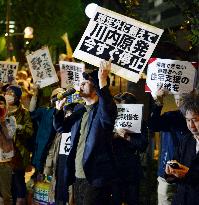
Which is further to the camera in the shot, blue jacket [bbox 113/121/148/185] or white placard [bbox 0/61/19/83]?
white placard [bbox 0/61/19/83]

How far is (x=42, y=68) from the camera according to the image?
891cm

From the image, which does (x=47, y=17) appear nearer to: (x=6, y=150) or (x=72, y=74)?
(x=72, y=74)

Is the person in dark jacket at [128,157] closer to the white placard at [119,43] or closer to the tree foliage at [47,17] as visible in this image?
the white placard at [119,43]

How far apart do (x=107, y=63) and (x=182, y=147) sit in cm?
137

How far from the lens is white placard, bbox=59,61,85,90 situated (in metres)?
7.95

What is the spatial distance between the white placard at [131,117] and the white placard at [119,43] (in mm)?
1269

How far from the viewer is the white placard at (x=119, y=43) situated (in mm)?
5449

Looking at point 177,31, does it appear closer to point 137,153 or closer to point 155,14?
point 137,153

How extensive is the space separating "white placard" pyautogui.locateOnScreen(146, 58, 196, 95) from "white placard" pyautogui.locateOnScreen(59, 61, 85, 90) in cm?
209

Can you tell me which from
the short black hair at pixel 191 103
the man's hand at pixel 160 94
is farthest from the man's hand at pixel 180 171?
the man's hand at pixel 160 94

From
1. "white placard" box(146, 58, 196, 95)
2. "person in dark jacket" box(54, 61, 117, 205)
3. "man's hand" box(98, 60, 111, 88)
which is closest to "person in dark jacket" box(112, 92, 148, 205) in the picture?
"white placard" box(146, 58, 196, 95)

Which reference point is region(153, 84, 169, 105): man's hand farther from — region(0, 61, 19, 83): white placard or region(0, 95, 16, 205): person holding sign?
region(0, 61, 19, 83): white placard

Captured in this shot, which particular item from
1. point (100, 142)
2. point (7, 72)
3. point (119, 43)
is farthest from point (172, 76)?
point (7, 72)

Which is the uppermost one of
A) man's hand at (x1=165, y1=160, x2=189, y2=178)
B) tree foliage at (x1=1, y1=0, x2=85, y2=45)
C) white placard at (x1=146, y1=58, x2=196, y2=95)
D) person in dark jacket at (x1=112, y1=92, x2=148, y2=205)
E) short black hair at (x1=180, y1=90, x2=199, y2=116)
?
tree foliage at (x1=1, y1=0, x2=85, y2=45)
